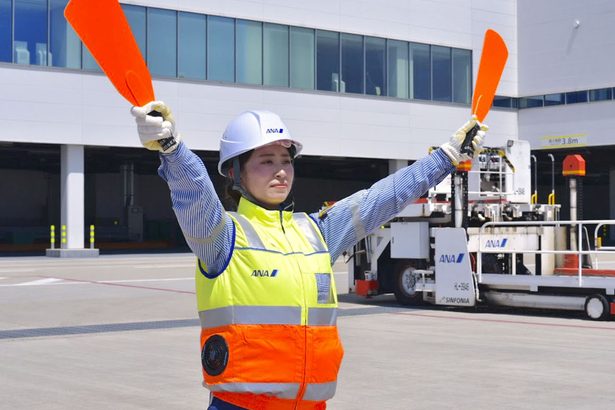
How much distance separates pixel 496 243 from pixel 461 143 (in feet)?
43.3

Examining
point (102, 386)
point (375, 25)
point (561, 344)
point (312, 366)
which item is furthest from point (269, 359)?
point (375, 25)

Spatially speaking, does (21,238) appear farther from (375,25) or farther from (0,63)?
(375,25)

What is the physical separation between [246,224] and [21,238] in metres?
48.1

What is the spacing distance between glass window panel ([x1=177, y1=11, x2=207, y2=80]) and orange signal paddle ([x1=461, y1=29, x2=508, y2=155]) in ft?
119

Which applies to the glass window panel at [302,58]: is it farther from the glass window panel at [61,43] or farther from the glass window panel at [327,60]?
the glass window panel at [61,43]

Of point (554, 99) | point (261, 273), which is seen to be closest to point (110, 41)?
point (261, 273)

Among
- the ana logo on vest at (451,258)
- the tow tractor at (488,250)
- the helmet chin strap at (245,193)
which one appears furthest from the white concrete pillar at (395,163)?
the helmet chin strap at (245,193)

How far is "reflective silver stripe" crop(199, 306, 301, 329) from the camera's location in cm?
365

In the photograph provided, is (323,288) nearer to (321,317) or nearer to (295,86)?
(321,317)

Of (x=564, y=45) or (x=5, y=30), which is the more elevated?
(x=564, y=45)

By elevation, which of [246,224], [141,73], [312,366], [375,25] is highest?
[375,25]

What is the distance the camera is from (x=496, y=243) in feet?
56.3

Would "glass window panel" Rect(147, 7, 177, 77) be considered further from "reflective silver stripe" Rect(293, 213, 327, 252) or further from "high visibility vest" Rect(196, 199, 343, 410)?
"high visibility vest" Rect(196, 199, 343, 410)

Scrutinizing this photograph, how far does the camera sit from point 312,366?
3.67 m
